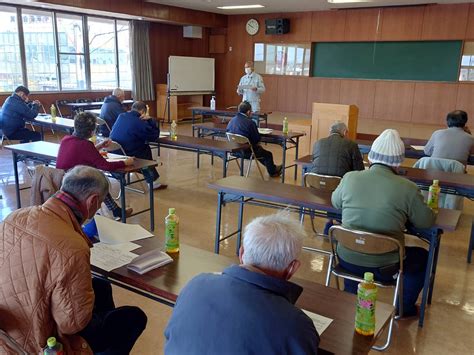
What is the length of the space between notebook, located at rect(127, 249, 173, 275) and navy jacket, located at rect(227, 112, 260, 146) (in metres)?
3.74

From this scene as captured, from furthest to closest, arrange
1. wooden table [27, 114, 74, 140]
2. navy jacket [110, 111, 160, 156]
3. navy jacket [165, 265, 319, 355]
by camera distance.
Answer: wooden table [27, 114, 74, 140] → navy jacket [110, 111, 160, 156] → navy jacket [165, 265, 319, 355]

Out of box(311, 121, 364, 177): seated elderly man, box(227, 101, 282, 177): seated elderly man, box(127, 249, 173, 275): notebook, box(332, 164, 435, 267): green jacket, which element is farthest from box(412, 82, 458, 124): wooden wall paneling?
box(127, 249, 173, 275): notebook

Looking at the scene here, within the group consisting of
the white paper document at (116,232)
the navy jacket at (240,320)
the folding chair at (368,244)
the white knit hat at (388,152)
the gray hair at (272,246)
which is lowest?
the folding chair at (368,244)

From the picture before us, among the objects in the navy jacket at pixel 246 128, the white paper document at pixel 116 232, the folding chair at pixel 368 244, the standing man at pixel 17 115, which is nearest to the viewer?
the white paper document at pixel 116 232

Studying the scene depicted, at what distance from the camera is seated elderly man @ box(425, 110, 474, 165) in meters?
4.32

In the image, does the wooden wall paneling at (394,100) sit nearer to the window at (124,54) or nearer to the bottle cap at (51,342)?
the window at (124,54)

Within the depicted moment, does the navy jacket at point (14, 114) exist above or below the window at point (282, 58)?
below

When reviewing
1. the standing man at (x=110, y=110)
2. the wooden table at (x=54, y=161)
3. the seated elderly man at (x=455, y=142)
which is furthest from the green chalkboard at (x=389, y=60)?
the wooden table at (x=54, y=161)

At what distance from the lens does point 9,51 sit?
8.73m

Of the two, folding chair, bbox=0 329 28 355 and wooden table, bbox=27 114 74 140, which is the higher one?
wooden table, bbox=27 114 74 140

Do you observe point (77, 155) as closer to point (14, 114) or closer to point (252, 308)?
point (252, 308)

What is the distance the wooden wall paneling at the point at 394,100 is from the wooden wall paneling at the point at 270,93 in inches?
108

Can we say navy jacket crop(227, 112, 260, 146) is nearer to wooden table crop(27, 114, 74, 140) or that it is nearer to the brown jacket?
wooden table crop(27, 114, 74, 140)

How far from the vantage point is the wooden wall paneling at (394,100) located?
33.5 feet
